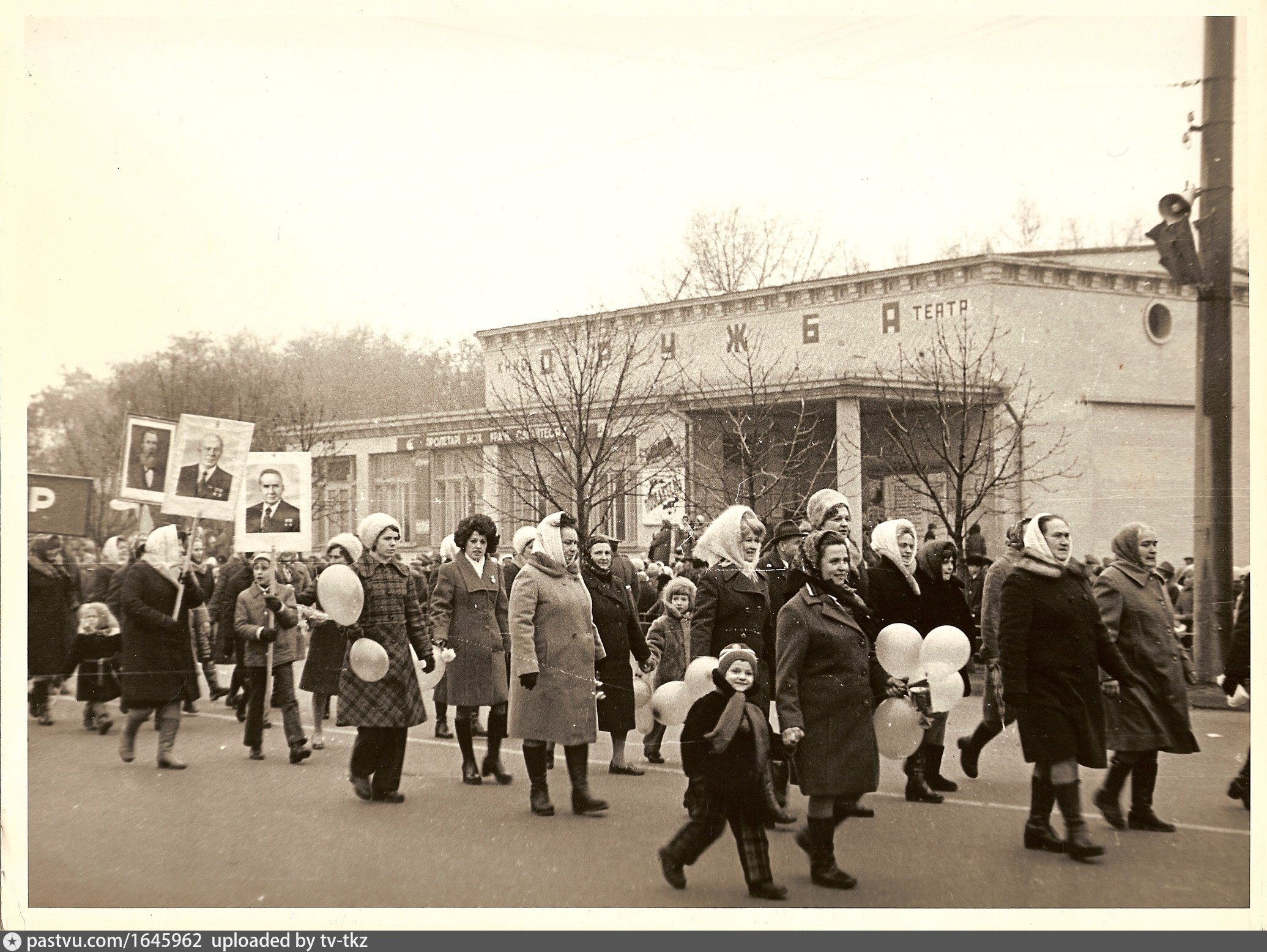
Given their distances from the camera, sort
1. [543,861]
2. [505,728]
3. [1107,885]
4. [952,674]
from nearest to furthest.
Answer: [1107,885]
[543,861]
[952,674]
[505,728]

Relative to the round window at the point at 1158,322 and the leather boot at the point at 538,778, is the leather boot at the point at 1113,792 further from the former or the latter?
the round window at the point at 1158,322

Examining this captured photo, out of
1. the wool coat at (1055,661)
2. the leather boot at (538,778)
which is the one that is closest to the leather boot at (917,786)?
the wool coat at (1055,661)

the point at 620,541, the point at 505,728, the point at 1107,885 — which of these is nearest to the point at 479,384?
the point at 620,541

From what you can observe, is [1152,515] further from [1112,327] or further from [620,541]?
[620,541]

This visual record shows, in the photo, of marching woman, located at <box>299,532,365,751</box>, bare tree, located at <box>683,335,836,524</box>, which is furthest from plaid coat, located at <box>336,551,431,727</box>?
bare tree, located at <box>683,335,836,524</box>

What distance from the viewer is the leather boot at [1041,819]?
670 cm

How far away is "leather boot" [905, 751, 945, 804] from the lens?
26.3 feet

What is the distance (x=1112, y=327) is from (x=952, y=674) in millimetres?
5536

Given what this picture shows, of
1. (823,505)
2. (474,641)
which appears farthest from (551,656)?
(823,505)

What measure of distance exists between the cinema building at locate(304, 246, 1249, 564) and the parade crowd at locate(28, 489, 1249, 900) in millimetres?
1158

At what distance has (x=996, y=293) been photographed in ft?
43.5

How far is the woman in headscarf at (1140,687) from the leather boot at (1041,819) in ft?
1.84

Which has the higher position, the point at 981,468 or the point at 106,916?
the point at 981,468

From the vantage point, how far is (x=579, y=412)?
1399cm
